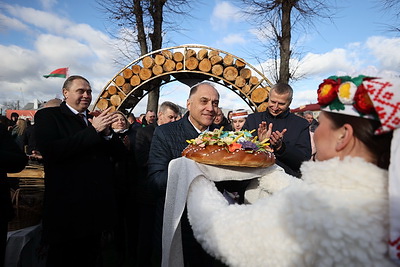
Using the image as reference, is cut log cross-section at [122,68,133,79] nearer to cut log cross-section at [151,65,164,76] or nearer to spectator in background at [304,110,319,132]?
cut log cross-section at [151,65,164,76]

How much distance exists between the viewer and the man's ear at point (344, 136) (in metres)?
1.09

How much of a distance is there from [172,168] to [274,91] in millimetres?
2410

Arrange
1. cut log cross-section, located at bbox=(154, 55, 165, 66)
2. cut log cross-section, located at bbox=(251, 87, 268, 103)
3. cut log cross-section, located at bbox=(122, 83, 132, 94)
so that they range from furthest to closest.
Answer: cut log cross-section, located at bbox=(122, 83, 132, 94), cut log cross-section, located at bbox=(154, 55, 165, 66), cut log cross-section, located at bbox=(251, 87, 268, 103)

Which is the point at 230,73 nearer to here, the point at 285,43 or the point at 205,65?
the point at 205,65

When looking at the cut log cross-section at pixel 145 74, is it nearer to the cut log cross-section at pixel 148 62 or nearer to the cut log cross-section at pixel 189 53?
the cut log cross-section at pixel 148 62

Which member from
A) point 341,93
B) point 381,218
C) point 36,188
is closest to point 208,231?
point 381,218

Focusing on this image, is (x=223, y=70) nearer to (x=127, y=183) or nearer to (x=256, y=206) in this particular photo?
(x=127, y=183)

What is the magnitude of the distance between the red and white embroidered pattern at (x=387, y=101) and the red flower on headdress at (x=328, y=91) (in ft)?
0.53

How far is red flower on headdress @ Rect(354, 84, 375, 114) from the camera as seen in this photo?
0.98 m

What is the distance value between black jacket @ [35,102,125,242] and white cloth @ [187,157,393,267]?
1783 millimetres

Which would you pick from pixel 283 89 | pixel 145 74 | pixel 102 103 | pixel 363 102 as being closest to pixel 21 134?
pixel 102 103

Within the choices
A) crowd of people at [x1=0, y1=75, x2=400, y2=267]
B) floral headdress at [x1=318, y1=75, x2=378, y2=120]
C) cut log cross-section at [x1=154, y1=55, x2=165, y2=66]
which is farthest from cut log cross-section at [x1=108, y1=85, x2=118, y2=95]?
floral headdress at [x1=318, y1=75, x2=378, y2=120]

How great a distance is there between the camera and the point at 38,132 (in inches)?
100

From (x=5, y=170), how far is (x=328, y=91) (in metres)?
2.72
